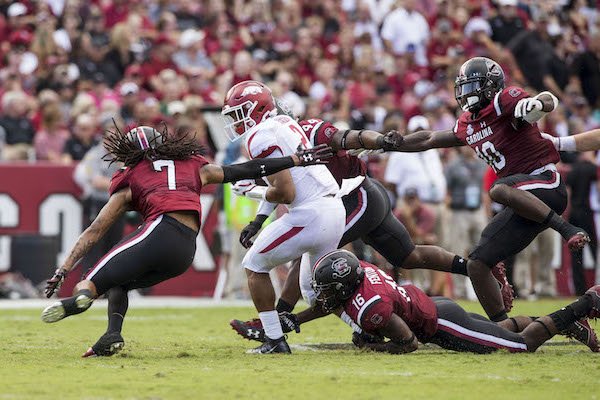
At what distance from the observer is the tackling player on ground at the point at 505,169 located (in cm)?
830

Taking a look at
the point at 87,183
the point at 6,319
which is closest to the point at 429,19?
the point at 87,183

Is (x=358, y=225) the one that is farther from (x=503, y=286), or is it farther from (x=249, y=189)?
(x=503, y=286)

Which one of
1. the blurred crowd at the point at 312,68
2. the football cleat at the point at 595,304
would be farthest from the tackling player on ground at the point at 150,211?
the blurred crowd at the point at 312,68

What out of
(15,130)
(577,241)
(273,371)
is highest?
(15,130)

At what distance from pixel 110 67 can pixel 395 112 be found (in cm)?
401

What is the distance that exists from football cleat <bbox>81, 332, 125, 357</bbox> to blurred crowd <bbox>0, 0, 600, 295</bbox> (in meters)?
6.22

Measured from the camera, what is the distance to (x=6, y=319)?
11531mm

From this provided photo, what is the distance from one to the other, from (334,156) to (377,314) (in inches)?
69.3

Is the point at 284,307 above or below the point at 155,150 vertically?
below

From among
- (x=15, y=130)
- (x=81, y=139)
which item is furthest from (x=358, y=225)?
(x=15, y=130)

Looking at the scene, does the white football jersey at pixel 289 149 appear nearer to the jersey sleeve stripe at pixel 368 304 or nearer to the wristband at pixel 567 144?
the jersey sleeve stripe at pixel 368 304

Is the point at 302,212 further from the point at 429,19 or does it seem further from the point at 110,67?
the point at 429,19

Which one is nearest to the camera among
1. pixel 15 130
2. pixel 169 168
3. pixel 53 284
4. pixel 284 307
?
pixel 53 284

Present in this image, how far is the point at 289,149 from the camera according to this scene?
8.20 m
